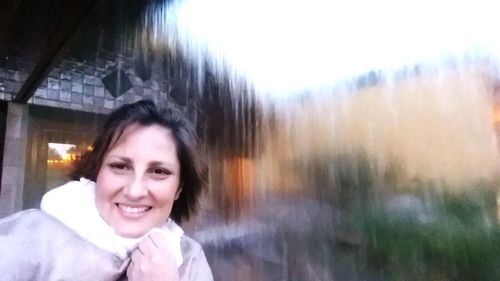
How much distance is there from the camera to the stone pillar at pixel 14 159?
2.56m

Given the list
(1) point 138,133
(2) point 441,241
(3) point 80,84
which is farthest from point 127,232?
(3) point 80,84

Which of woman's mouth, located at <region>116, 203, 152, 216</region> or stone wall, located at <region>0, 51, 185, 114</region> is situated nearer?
woman's mouth, located at <region>116, 203, 152, 216</region>

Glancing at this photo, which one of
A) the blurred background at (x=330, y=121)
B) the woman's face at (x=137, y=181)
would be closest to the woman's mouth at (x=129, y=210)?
the woman's face at (x=137, y=181)

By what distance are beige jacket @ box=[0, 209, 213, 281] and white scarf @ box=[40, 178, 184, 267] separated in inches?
0.4

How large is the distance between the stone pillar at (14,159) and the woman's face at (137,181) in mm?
2187

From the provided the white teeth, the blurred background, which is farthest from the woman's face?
the blurred background

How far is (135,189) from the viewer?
67 centimetres

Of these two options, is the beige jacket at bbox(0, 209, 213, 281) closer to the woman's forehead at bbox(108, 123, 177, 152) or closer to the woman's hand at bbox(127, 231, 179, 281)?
the woman's hand at bbox(127, 231, 179, 281)

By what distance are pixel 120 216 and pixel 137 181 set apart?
2.3 inches

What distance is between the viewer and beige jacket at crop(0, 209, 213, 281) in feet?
2.01

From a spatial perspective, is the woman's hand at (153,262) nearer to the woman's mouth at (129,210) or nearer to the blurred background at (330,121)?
the woman's mouth at (129,210)

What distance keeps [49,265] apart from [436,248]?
68cm

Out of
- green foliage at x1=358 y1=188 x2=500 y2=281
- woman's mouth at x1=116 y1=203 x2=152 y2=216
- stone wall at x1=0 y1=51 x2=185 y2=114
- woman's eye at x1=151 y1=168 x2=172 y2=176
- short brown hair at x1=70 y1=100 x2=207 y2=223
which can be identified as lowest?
green foliage at x1=358 y1=188 x2=500 y2=281

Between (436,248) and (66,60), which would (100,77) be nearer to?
(66,60)
